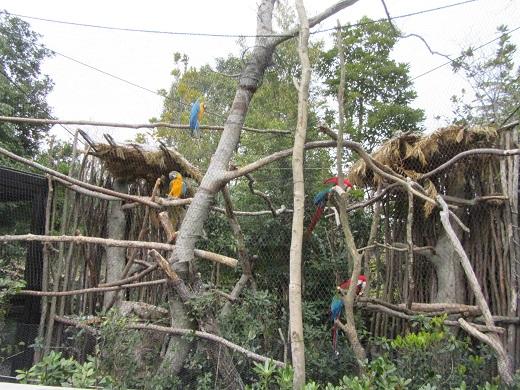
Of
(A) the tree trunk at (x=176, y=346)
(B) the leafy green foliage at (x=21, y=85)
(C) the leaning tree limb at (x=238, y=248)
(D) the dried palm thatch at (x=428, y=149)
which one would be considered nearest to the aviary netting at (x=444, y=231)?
(D) the dried palm thatch at (x=428, y=149)

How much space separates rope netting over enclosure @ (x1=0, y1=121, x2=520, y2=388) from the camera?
3422 millimetres

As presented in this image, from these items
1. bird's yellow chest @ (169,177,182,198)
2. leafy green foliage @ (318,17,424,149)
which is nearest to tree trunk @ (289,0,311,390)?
bird's yellow chest @ (169,177,182,198)

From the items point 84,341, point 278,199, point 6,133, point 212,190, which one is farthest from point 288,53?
point 84,341

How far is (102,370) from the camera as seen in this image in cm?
287

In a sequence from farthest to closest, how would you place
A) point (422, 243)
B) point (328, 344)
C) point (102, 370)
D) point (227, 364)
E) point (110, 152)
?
point (110, 152) < point (422, 243) < point (328, 344) < point (227, 364) < point (102, 370)

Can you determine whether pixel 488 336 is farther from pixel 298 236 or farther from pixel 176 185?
pixel 176 185

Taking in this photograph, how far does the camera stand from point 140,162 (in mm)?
5387

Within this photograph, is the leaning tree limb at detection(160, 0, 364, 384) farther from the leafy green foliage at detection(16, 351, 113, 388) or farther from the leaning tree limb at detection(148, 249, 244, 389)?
the leafy green foliage at detection(16, 351, 113, 388)

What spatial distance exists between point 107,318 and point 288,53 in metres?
7.97

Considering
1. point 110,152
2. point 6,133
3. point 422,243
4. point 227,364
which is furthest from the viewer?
point 6,133

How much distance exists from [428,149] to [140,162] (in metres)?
3.20

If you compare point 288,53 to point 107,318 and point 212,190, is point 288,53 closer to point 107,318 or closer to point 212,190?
point 212,190

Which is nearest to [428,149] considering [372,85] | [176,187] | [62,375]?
[176,187]

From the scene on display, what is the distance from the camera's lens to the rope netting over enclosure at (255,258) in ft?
11.2
